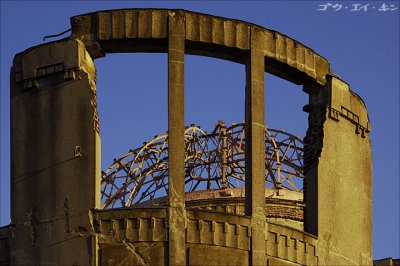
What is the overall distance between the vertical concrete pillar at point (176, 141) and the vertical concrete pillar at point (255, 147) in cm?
169

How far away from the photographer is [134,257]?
34.1 m

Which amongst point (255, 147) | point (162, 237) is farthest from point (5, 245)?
point (255, 147)

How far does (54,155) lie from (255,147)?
15.0 ft

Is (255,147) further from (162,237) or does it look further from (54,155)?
(54,155)

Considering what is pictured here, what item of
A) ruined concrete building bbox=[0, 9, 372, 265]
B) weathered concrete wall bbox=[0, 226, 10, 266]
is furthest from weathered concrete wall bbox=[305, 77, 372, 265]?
weathered concrete wall bbox=[0, 226, 10, 266]

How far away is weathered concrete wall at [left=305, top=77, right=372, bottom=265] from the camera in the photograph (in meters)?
37.1

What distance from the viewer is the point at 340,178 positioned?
38.0 m

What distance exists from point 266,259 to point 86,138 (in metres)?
4.85

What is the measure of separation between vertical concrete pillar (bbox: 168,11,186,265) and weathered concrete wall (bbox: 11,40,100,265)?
167 centimetres

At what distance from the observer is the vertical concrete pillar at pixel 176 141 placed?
34.2 metres

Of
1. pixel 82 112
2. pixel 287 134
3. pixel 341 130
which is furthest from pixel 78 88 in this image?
pixel 287 134

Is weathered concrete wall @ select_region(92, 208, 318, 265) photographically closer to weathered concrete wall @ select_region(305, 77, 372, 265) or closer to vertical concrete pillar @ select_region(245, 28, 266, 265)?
vertical concrete pillar @ select_region(245, 28, 266, 265)

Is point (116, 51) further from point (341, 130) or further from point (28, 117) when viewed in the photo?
point (341, 130)

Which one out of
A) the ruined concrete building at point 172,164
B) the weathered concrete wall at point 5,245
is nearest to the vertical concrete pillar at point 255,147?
the ruined concrete building at point 172,164
